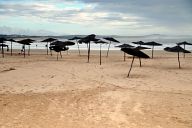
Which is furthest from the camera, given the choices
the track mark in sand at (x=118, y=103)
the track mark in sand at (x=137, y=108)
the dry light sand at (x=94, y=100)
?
the track mark in sand at (x=137, y=108)

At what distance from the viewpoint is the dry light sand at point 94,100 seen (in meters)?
10.6

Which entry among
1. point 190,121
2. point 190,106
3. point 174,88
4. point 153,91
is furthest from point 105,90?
point 190,121

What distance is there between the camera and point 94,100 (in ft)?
45.0

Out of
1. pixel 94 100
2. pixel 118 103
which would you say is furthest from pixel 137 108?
pixel 94 100

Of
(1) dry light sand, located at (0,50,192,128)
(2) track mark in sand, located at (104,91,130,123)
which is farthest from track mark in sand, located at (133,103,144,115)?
(2) track mark in sand, located at (104,91,130,123)

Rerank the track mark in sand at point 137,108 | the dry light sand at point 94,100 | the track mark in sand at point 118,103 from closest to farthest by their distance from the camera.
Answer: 1. the dry light sand at point 94,100
2. the track mark in sand at point 118,103
3. the track mark in sand at point 137,108

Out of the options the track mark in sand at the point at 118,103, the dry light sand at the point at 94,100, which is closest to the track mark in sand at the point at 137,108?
the dry light sand at the point at 94,100

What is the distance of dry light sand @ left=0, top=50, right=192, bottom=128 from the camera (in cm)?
1059

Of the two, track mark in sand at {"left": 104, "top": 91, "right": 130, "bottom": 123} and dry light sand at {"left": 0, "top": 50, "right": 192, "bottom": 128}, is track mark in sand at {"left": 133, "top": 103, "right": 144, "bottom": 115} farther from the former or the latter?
track mark in sand at {"left": 104, "top": 91, "right": 130, "bottom": 123}

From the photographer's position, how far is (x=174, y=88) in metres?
16.8

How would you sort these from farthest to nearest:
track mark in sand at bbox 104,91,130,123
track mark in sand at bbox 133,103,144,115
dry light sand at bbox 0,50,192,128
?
1. track mark in sand at bbox 133,103,144,115
2. track mark in sand at bbox 104,91,130,123
3. dry light sand at bbox 0,50,192,128

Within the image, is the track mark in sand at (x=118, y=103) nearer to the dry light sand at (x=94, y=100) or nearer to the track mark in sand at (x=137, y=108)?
the dry light sand at (x=94, y=100)

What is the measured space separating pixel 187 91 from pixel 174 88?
97cm

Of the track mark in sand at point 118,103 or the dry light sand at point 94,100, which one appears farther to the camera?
the track mark in sand at point 118,103
